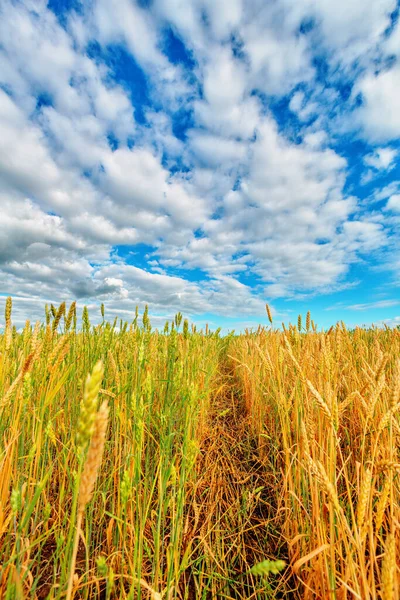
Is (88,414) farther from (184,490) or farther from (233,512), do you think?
(233,512)

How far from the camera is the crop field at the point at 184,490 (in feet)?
3.16

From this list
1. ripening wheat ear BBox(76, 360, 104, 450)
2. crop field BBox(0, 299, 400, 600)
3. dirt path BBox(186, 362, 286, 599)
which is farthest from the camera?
dirt path BBox(186, 362, 286, 599)

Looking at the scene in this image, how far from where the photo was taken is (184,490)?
1.38m

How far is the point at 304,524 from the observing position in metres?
1.44

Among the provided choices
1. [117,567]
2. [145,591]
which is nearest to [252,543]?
[145,591]

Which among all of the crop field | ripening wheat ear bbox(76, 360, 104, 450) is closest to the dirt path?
the crop field

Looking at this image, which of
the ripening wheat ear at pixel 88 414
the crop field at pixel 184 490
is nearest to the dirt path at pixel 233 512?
the crop field at pixel 184 490

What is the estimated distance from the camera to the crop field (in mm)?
964

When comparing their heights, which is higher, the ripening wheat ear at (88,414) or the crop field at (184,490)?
the ripening wheat ear at (88,414)

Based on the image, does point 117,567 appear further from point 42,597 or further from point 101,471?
point 101,471

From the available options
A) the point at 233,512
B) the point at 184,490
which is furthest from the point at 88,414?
the point at 233,512

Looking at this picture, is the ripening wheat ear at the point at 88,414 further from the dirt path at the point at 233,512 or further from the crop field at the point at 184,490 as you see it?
the dirt path at the point at 233,512

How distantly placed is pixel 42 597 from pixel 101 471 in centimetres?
55

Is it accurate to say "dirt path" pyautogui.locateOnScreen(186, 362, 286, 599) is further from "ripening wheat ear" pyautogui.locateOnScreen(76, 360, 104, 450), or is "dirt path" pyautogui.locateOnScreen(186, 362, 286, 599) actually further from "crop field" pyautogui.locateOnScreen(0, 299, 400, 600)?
"ripening wheat ear" pyautogui.locateOnScreen(76, 360, 104, 450)
